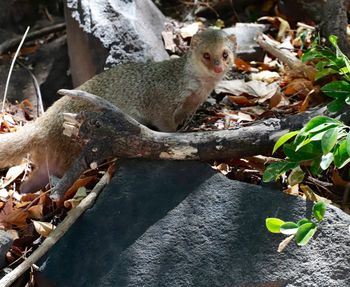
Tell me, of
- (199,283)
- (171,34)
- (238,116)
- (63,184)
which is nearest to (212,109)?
(238,116)

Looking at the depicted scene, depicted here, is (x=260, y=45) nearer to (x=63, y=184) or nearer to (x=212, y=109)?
(x=212, y=109)

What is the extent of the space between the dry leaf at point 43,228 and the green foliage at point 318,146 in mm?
939

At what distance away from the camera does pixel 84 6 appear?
140 inches

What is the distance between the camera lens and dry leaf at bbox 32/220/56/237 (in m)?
2.42

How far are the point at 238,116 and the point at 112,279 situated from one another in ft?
4.30

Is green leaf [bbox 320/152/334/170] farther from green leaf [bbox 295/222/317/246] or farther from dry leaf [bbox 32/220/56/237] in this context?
dry leaf [bbox 32/220/56/237]

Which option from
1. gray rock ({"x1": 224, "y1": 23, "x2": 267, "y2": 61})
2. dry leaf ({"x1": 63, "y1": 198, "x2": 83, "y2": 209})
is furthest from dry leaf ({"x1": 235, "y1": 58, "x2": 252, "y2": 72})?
dry leaf ({"x1": 63, "y1": 198, "x2": 83, "y2": 209})

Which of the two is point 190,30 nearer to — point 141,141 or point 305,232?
point 141,141

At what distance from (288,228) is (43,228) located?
1.11 meters

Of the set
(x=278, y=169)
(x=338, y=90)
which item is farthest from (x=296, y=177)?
(x=338, y=90)

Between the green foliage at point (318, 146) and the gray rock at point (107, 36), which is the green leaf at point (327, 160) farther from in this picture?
the gray rock at point (107, 36)

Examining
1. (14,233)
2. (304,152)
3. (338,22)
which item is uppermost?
Result: (338,22)

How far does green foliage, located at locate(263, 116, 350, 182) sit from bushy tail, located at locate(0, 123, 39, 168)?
1.36 meters

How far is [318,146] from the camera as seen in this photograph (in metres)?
1.98
